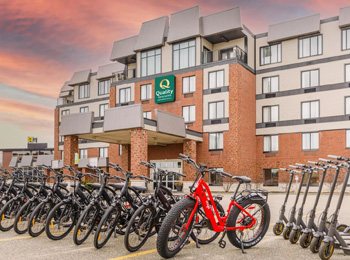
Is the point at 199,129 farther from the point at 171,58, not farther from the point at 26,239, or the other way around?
the point at 26,239

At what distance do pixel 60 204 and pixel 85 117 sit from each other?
81.1 feet

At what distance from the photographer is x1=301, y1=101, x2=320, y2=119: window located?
108ft

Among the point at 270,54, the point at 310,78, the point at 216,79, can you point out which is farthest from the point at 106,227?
the point at 270,54

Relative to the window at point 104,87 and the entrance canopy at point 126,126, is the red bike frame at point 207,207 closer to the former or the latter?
the entrance canopy at point 126,126

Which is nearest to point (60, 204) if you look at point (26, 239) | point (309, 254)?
point (26, 239)

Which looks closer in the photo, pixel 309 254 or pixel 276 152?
pixel 309 254

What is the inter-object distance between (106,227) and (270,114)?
99.2ft

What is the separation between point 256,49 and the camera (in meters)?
36.3

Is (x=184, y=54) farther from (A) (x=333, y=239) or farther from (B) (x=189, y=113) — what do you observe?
(A) (x=333, y=239)

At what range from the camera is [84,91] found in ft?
174

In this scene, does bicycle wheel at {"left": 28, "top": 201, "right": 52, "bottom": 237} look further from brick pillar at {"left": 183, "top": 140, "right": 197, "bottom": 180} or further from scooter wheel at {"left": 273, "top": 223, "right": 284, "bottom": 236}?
brick pillar at {"left": 183, "top": 140, "right": 197, "bottom": 180}

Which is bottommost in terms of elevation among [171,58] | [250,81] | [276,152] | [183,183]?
[183,183]

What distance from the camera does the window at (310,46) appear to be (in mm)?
33188

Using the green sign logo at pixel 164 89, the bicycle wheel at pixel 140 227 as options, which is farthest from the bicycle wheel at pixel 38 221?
the green sign logo at pixel 164 89
